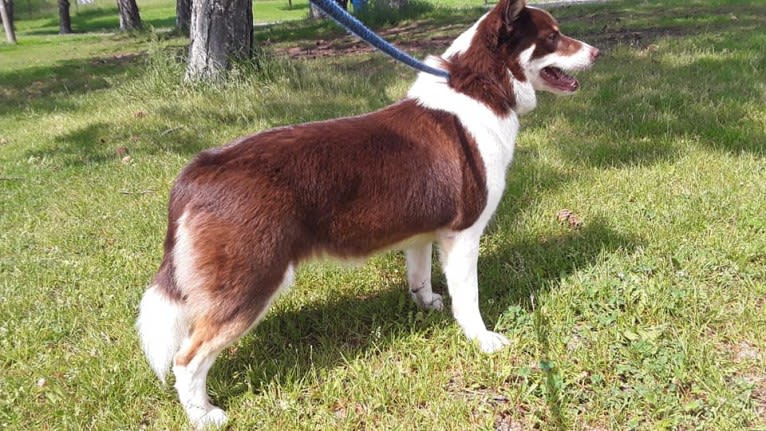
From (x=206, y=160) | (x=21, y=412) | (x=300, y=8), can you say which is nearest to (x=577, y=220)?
(x=206, y=160)

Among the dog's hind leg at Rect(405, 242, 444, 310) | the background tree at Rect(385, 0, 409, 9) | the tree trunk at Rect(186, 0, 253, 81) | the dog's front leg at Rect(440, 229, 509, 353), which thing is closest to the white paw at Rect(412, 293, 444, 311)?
the dog's hind leg at Rect(405, 242, 444, 310)

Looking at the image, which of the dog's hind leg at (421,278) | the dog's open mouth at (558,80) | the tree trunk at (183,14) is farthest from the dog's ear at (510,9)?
the tree trunk at (183,14)

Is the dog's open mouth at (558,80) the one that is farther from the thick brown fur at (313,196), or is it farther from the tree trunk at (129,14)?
the tree trunk at (129,14)

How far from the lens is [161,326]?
2465mm

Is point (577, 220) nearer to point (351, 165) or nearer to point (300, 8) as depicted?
point (351, 165)

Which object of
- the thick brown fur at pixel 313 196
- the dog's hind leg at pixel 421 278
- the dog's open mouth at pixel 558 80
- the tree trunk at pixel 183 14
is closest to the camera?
the thick brown fur at pixel 313 196

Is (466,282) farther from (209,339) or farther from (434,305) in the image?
(209,339)

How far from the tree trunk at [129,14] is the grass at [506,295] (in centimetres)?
1661

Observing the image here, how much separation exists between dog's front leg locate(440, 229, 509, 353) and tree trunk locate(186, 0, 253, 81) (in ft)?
19.2

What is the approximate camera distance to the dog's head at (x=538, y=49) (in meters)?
2.85

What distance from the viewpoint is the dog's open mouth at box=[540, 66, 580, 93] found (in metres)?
3.11

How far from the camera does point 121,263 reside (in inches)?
160

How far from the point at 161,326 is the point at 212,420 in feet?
1.69

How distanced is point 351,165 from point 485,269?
1.53 m
